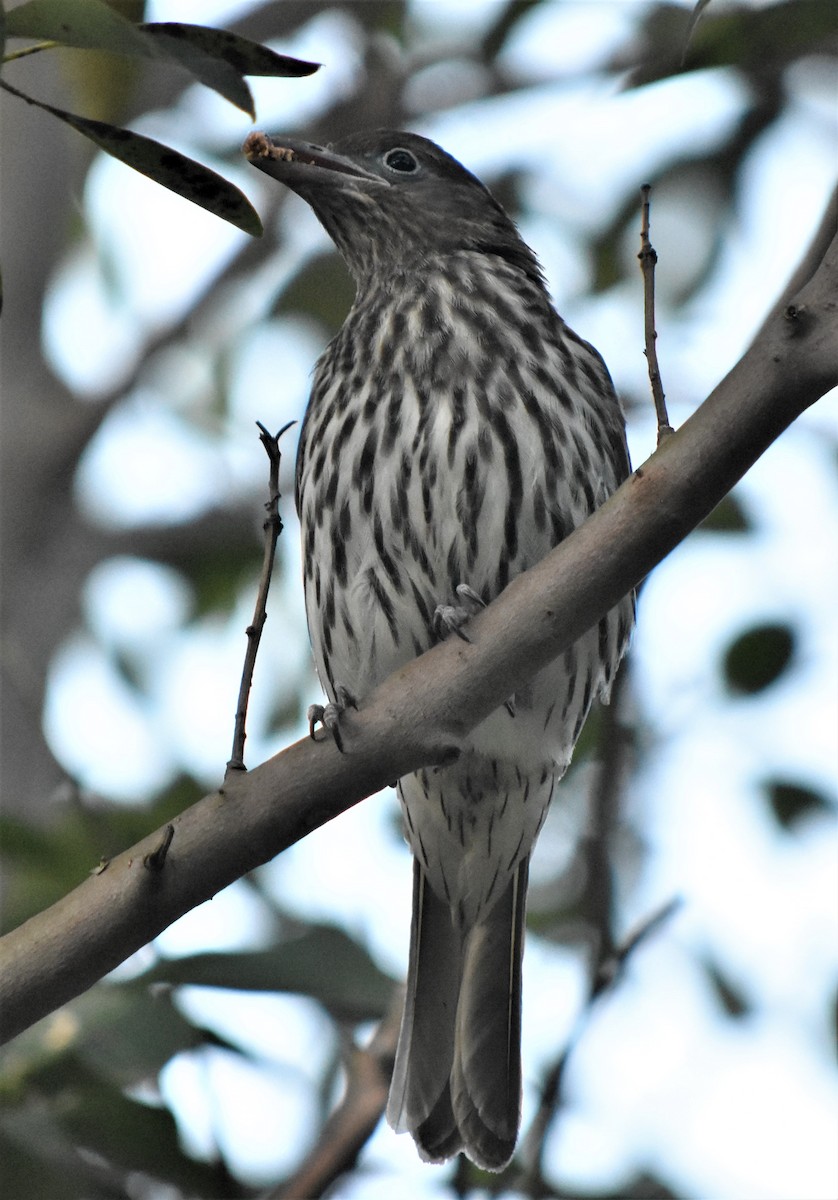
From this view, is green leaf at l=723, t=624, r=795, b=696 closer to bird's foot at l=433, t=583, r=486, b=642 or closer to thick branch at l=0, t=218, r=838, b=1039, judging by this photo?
bird's foot at l=433, t=583, r=486, b=642

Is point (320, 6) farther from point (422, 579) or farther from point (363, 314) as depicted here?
point (422, 579)

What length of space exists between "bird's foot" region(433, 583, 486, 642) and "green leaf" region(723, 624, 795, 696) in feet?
3.44

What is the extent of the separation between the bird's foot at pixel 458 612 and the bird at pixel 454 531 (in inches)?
0.4

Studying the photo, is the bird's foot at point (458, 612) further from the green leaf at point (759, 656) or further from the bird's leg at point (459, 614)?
the green leaf at point (759, 656)

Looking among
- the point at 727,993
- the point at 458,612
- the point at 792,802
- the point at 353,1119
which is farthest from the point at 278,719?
the point at 458,612

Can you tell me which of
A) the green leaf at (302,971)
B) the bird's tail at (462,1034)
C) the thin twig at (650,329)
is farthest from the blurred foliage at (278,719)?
the thin twig at (650,329)

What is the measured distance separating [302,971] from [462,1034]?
2.16ft

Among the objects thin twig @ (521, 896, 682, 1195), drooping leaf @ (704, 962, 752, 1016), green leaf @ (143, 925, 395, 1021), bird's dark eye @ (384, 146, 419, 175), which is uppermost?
bird's dark eye @ (384, 146, 419, 175)

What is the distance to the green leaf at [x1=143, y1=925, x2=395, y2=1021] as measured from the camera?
10.3 ft

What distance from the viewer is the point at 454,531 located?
11.0 ft

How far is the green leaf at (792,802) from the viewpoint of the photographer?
413 centimetres

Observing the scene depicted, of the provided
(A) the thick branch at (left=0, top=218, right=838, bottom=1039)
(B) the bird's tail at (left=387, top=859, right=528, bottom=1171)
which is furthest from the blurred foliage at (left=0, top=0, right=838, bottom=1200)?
(A) the thick branch at (left=0, top=218, right=838, bottom=1039)

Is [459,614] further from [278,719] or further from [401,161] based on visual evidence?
[278,719]

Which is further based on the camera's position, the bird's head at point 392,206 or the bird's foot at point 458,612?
the bird's head at point 392,206
